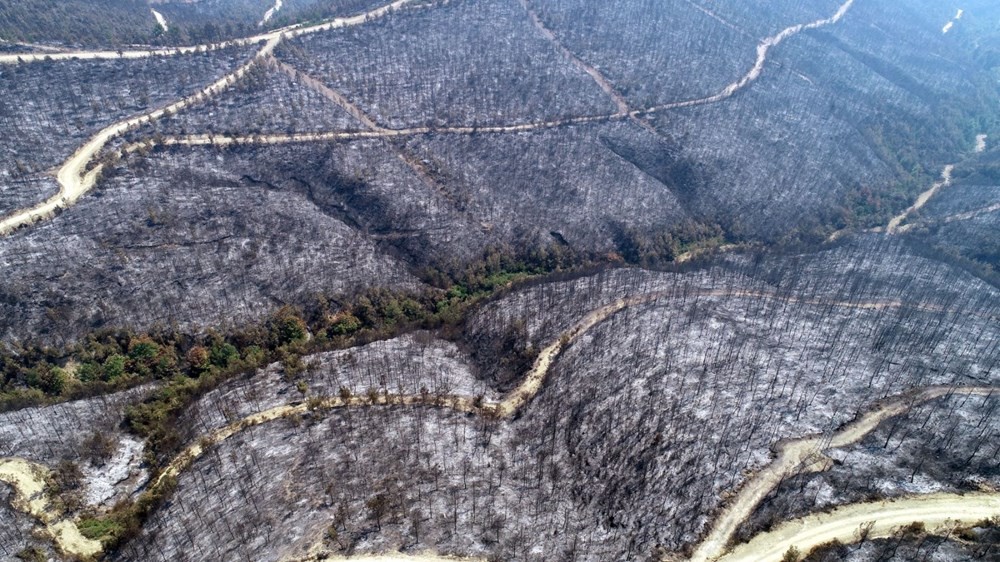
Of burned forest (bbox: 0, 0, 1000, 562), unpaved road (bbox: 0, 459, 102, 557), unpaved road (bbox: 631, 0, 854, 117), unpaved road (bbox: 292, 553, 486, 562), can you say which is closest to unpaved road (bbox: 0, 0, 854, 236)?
unpaved road (bbox: 631, 0, 854, 117)

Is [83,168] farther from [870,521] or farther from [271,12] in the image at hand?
[870,521]

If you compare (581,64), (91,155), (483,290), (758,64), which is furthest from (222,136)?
(758,64)

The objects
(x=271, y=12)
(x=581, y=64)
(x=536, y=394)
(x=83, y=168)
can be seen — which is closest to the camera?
(x=536, y=394)

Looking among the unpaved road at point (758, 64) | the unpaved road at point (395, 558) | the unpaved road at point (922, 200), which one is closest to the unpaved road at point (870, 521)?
the unpaved road at point (395, 558)

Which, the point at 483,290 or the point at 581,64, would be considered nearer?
the point at 483,290

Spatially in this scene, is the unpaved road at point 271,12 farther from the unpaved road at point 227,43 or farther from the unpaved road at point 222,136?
the unpaved road at point 222,136

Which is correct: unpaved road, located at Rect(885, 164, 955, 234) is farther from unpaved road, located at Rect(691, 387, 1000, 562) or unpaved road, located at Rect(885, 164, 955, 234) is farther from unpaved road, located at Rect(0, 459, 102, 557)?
unpaved road, located at Rect(0, 459, 102, 557)

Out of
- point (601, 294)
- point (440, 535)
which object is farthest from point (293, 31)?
point (440, 535)
